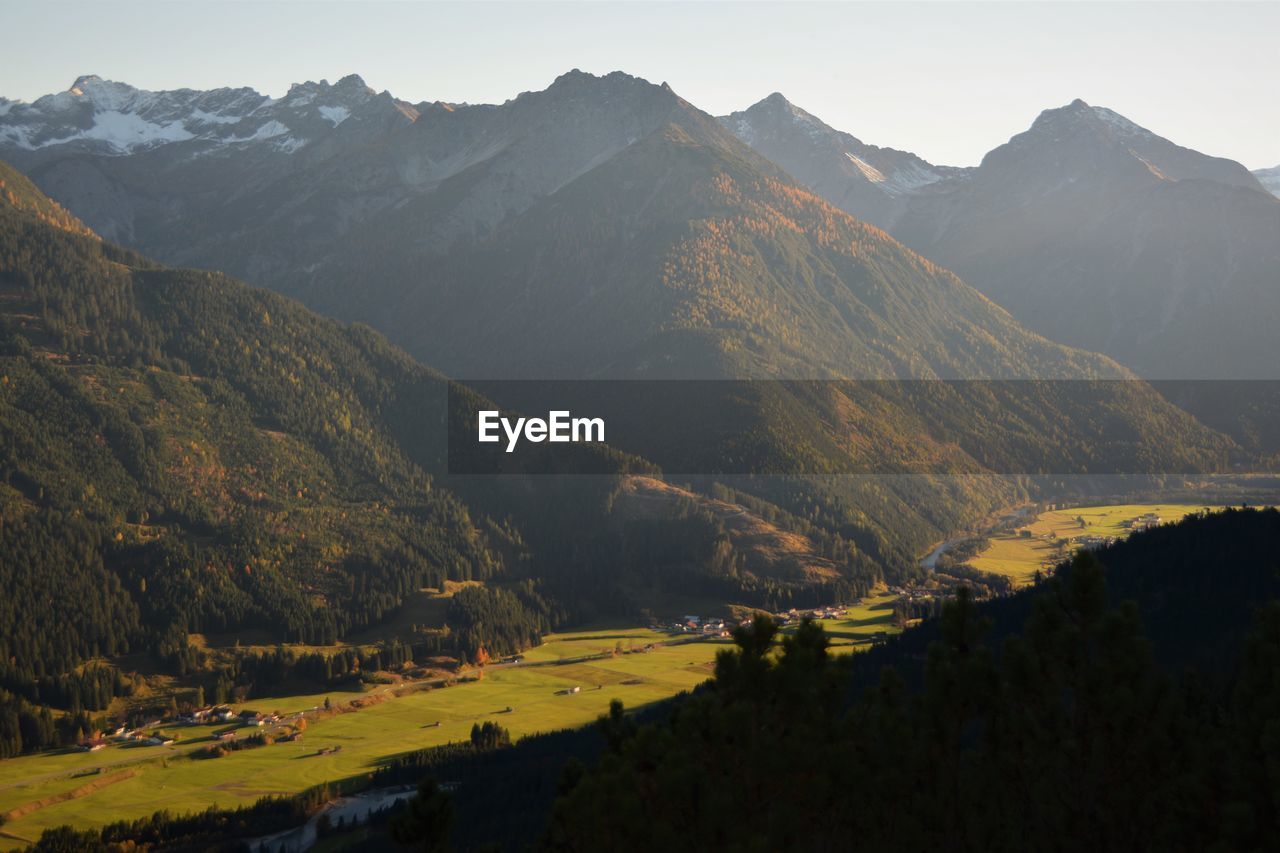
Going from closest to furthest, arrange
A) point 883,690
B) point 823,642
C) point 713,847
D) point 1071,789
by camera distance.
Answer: point 713,847, point 1071,789, point 823,642, point 883,690

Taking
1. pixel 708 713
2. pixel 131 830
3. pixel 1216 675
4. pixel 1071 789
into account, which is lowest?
pixel 131 830

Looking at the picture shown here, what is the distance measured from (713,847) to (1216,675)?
11574 centimetres

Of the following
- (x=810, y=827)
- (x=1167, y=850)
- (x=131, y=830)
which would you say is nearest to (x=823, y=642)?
(x=810, y=827)

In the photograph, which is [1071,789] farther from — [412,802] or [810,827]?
[412,802]

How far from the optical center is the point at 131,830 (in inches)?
7771

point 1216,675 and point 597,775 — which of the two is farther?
point 1216,675

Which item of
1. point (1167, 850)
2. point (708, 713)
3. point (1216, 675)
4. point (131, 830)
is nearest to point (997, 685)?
point (1167, 850)

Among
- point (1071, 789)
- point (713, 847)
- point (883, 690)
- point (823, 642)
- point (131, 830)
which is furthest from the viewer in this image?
point (131, 830)

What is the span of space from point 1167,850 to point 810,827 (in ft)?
56.8

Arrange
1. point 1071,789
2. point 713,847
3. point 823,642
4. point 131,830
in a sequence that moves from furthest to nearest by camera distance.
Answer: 1. point 131,830
2. point 823,642
3. point 1071,789
4. point 713,847

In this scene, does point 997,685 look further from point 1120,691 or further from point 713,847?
point 713,847

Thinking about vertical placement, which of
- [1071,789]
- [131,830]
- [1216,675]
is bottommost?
[131,830]

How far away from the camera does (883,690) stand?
241 ft

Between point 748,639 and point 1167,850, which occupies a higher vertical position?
point 748,639
